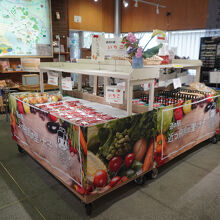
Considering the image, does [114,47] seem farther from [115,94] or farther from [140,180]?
[140,180]

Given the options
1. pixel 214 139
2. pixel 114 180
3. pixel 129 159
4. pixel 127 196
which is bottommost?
pixel 127 196

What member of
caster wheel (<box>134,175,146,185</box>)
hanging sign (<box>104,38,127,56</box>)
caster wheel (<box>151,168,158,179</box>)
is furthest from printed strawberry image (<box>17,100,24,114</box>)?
caster wheel (<box>151,168,158,179</box>)

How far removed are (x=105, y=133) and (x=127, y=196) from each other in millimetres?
866

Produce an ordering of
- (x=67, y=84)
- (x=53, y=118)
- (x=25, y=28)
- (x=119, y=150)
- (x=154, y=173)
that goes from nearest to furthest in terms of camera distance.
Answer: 1. (x=119, y=150)
2. (x=53, y=118)
3. (x=154, y=173)
4. (x=67, y=84)
5. (x=25, y=28)

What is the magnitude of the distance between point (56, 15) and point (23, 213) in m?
6.90

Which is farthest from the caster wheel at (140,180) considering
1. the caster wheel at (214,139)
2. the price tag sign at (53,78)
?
the price tag sign at (53,78)

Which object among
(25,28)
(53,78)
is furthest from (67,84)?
(25,28)

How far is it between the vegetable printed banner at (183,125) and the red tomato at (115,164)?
0.62m

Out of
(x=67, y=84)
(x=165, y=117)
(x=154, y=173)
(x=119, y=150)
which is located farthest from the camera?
(x=67, y=84)

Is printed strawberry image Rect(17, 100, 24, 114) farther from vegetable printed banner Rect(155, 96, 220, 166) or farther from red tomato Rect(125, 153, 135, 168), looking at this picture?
vegetable printed banner Rect(155, 96, 220, 166)

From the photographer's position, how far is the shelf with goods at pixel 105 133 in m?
1.93

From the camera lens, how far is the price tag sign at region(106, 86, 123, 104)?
2.35 m

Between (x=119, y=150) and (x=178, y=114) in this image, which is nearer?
(x=119, y=150)

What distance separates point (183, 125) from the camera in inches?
113
